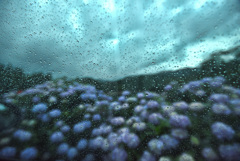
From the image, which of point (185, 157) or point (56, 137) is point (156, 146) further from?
point (56, 137)

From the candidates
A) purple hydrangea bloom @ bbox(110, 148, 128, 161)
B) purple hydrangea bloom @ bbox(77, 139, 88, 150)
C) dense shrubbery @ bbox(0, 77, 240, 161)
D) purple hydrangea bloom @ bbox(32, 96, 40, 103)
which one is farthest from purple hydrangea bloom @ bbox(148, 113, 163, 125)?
purple hydrangea bloom @ bbox(32, 96, 40, 103)

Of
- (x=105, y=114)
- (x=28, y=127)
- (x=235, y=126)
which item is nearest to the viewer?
(x=235, y=126)

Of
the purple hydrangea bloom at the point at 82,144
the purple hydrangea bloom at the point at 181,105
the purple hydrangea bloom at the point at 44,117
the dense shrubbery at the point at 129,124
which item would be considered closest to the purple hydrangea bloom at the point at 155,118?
the dense shrubbery at the point at 129,124

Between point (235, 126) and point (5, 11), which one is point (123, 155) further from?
point (5, 11)

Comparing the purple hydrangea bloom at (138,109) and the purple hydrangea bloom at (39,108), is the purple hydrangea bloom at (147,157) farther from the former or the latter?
the purple hydrangea bloom at (39,108)

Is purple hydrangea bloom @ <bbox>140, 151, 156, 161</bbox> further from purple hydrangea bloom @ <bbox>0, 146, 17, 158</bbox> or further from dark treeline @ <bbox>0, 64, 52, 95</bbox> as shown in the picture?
dark treeline @ <bbox>0, 64, 52, 95</bbox>

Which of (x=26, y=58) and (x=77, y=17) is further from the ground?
(x=77, y=17)

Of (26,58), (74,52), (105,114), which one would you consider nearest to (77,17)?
(74,52)
